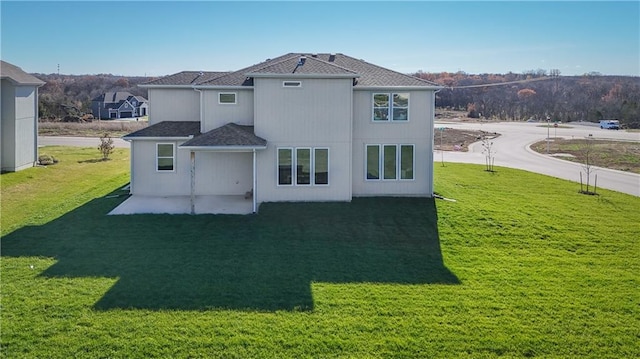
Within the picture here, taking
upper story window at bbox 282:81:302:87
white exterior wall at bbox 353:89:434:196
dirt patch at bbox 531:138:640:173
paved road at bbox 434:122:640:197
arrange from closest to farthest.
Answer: upper story window at bbox 282:81:302:87 < white exterior wall at bbox 353:89:434:196 < paved road at bbox 434:122:640:197 < dirt patch at bbox 531:138:640:173

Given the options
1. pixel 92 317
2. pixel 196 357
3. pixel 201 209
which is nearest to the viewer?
pixel 196 357

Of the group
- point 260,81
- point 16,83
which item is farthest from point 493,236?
point 16,83

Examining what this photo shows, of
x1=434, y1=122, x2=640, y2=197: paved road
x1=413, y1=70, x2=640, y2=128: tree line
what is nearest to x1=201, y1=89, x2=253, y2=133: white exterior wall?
x1=434, y1=122, x2=640, y2=197: paved road

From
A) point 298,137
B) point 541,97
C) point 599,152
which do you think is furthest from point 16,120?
point 541,97

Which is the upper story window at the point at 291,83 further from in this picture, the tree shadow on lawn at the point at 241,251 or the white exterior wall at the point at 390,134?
the tree shadow on lawn at the point at 241,251

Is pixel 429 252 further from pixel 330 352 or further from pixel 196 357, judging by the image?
pixel 196 357

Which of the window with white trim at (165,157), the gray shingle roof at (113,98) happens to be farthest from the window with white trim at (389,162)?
the gray shingle roof at (113,98)

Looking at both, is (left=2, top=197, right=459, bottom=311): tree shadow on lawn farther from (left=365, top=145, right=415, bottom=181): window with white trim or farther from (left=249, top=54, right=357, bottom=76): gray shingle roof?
(left=249, top=54, right=357, bottom=76): gray shingle roof
